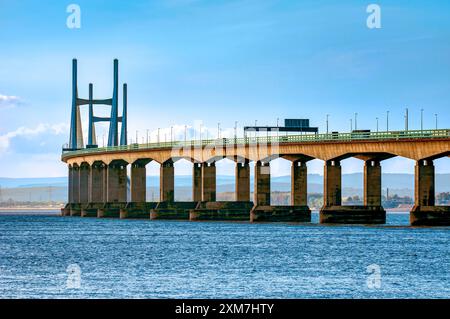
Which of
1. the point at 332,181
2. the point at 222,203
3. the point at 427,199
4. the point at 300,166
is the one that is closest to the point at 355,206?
the point at 332,181

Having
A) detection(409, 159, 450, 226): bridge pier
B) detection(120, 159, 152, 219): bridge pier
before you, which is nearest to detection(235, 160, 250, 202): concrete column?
detection(120, 159, 152, 219): bridge pier

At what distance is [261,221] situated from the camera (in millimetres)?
151500

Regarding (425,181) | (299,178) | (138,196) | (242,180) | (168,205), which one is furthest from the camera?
(138,196)

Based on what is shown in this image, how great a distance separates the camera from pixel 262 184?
492 feet

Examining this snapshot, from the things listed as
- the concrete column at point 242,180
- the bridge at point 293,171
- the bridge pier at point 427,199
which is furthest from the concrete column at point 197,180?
the bridge pier at point 427,199

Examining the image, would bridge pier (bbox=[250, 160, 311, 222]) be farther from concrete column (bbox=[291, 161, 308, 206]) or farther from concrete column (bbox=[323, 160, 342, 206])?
concrete column (bbox=[323, 160, 342, 206])

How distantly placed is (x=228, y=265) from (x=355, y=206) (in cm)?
6045

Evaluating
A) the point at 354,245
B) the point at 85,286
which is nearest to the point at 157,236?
the point at 354,245

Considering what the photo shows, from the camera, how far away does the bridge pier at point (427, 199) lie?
123 m

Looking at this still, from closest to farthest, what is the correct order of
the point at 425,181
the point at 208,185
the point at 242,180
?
the point at 425,181 → the point at 242,180 → the point at 208,185

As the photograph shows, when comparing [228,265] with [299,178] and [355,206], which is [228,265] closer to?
[355,206]

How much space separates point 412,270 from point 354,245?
25.0 meters

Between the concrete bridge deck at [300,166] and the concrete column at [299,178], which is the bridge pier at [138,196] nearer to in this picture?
the concrete bridge deck at [300,166]
